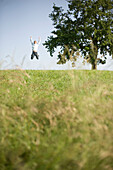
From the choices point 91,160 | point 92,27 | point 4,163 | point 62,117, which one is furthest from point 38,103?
point 92,27

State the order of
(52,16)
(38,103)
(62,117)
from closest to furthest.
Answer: (62,117) < (38,103) < (52,16)

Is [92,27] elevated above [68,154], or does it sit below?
above

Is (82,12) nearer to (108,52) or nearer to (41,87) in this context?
(108,52)

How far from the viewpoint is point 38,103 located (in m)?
4.52

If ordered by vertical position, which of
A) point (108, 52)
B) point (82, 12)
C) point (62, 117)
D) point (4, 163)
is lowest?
point (4, 163)

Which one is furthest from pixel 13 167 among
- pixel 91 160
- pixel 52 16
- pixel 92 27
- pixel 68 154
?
pixel 52 16

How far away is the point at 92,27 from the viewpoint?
78.4 ft

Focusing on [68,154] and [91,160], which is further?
[91,160]

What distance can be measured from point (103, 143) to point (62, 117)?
3.38 feet

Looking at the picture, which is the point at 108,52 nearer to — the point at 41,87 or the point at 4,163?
the point at 41,87

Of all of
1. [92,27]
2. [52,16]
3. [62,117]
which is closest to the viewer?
[62,117]

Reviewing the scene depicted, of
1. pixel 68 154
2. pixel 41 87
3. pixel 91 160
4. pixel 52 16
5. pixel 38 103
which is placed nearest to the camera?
pixel 68 154

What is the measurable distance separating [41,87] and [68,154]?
7344 millimetres

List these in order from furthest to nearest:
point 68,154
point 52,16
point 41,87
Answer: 1. point 52,16
2. point 41,87
3. point 68,154
